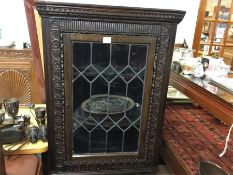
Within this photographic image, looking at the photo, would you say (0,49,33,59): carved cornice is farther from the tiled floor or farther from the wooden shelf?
the tiled floor

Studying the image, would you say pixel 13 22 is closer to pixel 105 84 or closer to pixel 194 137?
pixel 105 84

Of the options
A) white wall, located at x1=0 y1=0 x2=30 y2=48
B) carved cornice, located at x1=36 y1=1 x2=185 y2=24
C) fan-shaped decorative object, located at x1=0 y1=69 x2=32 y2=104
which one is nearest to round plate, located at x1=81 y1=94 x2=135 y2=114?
carved cornice, located at x1=36 y1=1 x2=185 y2=24

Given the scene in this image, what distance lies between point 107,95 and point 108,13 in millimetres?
363

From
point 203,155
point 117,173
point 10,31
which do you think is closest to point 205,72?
point 203,155

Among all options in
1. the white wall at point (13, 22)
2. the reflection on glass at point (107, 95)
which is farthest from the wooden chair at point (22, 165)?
the white wall at point (13, 22)

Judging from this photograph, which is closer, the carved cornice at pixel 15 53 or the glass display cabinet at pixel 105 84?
the glass display cabinet at pixel 105 84

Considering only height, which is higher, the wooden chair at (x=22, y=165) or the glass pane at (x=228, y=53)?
the glass pane at (x=228, y=53)

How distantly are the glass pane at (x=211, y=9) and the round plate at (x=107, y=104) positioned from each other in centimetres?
142

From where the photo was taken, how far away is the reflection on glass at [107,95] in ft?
3.21

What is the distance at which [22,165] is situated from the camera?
3.18ft

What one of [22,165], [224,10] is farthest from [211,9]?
[22,165]

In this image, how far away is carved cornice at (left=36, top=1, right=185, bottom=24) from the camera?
848mm

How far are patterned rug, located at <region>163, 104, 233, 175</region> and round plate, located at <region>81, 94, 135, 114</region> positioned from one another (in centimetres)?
35

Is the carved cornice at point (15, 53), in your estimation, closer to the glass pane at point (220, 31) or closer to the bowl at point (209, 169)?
the bowl at point (209, 169)
